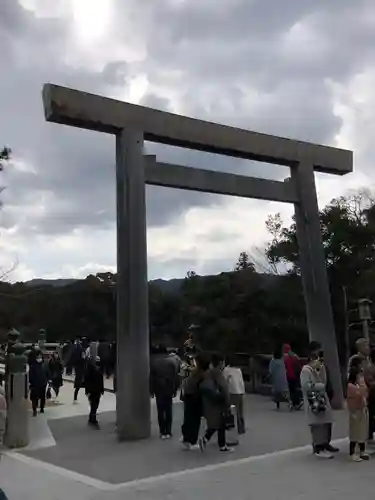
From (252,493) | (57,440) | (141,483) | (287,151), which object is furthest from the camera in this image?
(287,151)

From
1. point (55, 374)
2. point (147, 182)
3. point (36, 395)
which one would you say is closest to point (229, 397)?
point (147, 182)

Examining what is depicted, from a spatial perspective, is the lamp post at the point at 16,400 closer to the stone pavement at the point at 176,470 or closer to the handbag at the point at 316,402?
the stone pavement at the point at 176,470

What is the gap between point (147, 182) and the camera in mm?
10570

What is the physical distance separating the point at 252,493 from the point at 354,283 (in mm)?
12923

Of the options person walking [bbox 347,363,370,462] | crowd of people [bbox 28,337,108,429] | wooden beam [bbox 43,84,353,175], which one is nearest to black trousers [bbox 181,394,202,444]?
person walking [bbox 347,363,370,462]

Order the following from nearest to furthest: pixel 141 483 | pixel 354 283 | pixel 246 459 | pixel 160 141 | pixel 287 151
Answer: pixel 141 483 < pixel 246 459 < pixel 160 141 < pixel 287 151 < pixel 354 283

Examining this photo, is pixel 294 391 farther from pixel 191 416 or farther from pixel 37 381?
pixel 37 381

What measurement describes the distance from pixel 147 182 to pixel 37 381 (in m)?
5.31

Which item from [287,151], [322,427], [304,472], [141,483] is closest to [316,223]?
[287,151]

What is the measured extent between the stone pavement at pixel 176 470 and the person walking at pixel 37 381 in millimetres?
2407

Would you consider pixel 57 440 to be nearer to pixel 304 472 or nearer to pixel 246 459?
pixel 246 459

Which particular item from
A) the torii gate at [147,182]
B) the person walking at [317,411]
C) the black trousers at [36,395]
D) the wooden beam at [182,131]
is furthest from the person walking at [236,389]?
the black trousers at [36,395]

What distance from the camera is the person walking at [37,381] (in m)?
12.6

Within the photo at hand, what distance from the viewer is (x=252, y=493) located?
611 centimetres
